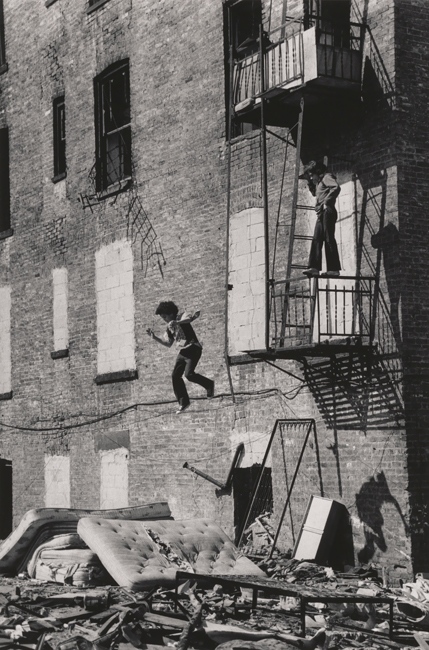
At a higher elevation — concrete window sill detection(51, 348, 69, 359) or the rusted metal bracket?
concrete window sill detection(51, 348, 69, 359)

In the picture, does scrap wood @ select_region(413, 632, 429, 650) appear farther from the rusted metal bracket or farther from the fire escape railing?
the rusted metal bracket

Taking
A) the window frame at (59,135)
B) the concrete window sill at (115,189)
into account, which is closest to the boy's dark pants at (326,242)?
the concrete window sill at (115,189)

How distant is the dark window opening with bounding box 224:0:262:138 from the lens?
56.6ft

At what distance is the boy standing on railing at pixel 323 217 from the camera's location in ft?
48.8

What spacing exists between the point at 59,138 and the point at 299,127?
8.39 meters

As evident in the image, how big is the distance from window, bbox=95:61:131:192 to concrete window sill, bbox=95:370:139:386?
3.54 m

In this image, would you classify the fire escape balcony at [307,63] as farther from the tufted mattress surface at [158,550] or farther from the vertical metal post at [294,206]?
the tufted mattress surface at [158,550]

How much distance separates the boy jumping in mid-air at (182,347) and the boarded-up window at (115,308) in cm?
150

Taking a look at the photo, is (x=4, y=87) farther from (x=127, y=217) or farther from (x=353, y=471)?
(x=353, y=471)

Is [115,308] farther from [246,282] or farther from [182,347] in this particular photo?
[246,282]

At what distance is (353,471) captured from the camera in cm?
1515

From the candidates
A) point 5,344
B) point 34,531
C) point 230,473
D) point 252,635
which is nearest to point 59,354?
point 5,344

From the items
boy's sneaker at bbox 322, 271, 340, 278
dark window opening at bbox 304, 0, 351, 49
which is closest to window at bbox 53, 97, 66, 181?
dark window opening at bbox 304, 0, 351, 49

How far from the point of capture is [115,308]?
65.0ft
